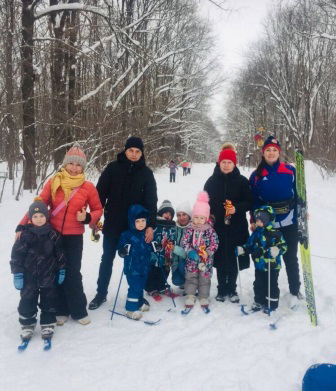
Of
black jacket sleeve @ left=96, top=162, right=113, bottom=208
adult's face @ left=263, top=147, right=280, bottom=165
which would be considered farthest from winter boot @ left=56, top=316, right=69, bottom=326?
adult's face @ left=263, top=147, right=280, bottom=165

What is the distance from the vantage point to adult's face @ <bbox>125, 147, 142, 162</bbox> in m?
3.73

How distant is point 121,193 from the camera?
3773 mm

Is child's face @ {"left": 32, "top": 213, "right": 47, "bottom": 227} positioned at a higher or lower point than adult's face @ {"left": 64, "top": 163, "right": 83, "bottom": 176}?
lower

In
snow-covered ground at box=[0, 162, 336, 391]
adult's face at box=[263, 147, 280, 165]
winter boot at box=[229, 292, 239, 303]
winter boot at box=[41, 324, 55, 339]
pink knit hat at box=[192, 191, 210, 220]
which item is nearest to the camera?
snow-covered ground at box=[0, 162, 336, 391]

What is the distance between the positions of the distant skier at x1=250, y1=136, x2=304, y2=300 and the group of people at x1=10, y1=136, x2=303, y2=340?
0.01m

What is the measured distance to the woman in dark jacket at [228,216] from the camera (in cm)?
390

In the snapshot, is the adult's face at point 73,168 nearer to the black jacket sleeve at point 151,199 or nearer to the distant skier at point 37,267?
the distant skier at point 37,267

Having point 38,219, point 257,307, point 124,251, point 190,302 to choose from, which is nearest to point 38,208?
point 38,219

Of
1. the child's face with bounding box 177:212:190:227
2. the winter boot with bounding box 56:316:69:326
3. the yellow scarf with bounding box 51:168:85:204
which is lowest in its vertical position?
the winter boot with bounding box 56:316:69:326

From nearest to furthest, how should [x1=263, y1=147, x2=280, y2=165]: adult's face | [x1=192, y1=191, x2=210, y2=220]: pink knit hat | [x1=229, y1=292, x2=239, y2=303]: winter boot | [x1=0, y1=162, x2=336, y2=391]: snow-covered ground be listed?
[x1=0, y1=162, x2=336, y2=391]: snow-covered ground
[x1=263, y1=147, x2=280, y2=165]: adult's face
[x1=192, y1=191, x2=210, y2=220]: pink knit hat
[x1=229, y1=292, x2=239, y2=303]: winter boot

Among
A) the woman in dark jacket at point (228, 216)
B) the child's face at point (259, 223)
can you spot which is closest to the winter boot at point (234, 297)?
the woman in dark jacket at point (228, 216)

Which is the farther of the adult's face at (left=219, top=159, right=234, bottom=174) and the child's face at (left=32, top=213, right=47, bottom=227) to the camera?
the adult's face at (left=219, top=159, right=234, bottom=174)

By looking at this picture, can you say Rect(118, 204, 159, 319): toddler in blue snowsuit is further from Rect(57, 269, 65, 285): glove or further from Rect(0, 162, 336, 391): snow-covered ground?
Rect(57, 269, 65, 285): glove

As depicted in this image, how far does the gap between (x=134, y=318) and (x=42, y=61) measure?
9384 millimetres
